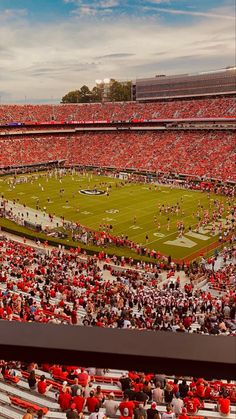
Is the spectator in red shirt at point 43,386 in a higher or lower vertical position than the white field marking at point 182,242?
higher

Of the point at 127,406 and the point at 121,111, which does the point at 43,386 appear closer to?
the point at 127,406

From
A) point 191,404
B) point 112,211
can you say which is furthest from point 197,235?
point 191,404

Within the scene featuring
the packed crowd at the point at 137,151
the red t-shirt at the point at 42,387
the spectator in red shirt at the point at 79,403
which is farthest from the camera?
the packed crowd at the point at 137,151

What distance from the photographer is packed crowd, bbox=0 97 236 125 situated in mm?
71625

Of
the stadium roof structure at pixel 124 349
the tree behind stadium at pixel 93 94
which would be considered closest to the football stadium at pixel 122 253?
the stadium roof structure at pixel 124 349

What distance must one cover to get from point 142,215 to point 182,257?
10.7 meters

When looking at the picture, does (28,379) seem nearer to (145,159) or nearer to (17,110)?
(145,159)

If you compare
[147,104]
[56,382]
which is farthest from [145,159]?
[56,382]

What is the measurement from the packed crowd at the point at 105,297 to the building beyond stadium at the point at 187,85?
5750 centimetres

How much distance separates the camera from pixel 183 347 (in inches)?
55.4

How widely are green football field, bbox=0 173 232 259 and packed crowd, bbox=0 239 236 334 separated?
6556mm

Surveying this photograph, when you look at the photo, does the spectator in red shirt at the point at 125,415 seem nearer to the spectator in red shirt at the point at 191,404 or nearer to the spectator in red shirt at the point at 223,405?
the spectator in red shirt at the point at 191,404

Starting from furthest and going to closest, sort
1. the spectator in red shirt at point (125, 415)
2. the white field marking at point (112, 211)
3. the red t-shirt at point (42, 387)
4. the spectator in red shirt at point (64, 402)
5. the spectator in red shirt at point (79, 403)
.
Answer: the white field marking at point (112, 211) < the red t-shirt at point (42, 387) < the spectator in red shirt at point (79, 403) < the spectator in red shirt at point (64, 402) < the spectator in red shirt at point (125, 415)

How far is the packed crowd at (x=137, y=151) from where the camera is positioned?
58969mm
